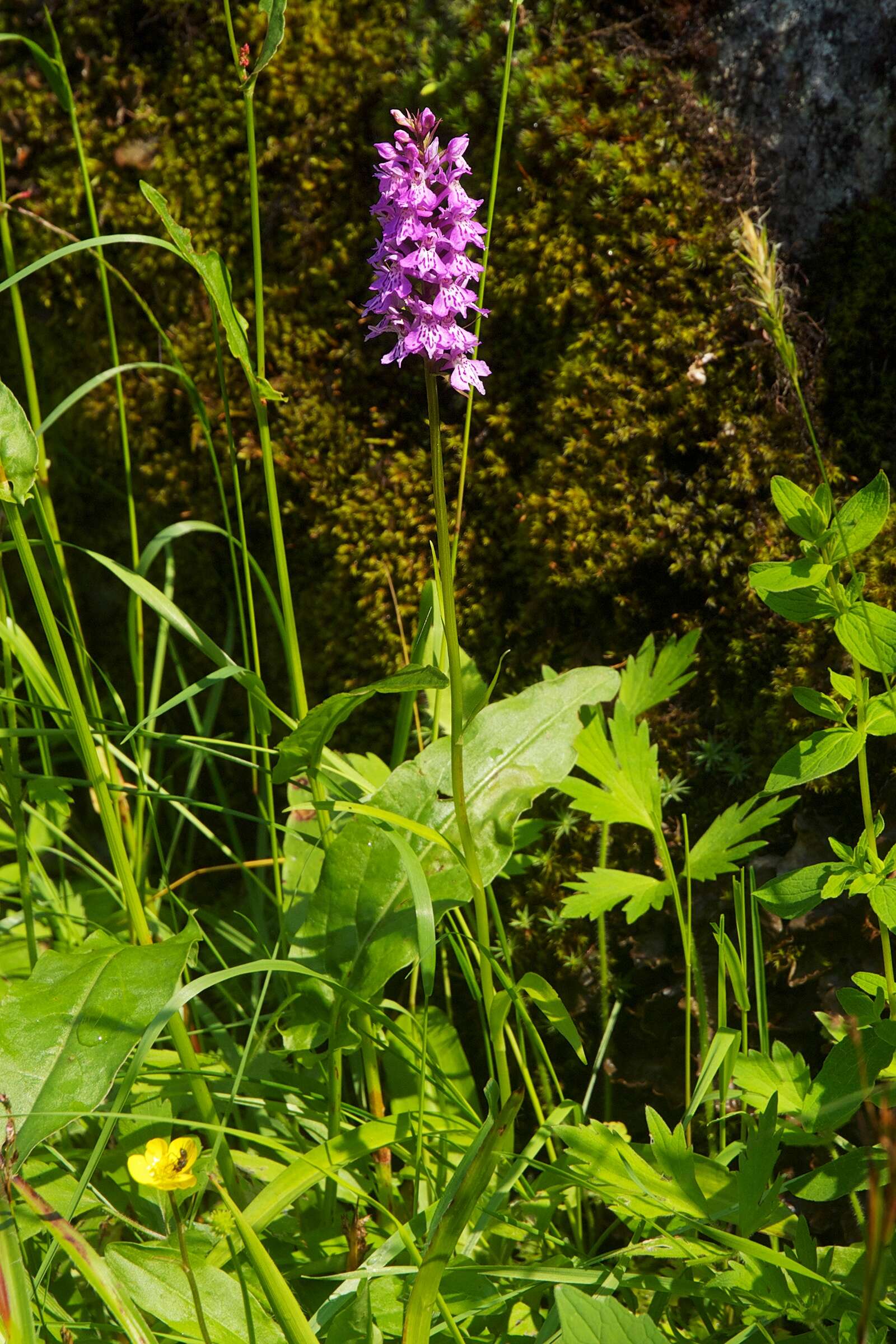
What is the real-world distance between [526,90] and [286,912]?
1.82 m

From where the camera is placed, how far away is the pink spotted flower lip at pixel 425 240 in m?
1.39

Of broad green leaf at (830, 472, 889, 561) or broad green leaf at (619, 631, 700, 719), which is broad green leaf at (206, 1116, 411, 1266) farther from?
broad green leaf at (830, 472, 889, 561)

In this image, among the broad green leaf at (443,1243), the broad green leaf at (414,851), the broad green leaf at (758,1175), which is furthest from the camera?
the broad green leaf at (414,851)

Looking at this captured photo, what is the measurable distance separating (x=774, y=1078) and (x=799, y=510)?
0.80 metres

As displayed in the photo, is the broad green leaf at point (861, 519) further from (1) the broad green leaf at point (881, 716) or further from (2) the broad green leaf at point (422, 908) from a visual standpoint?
(2) the broad green leaf at point (422, 908)

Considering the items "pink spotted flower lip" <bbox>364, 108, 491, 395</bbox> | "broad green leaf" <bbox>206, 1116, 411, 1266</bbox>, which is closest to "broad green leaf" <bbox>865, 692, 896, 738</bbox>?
"pink spotted flower lip" <bbox>364, 108, 491, 395</bbox>

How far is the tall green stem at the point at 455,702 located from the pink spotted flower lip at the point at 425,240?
0.06 m

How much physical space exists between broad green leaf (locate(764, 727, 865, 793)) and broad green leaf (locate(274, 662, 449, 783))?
0.49 meters

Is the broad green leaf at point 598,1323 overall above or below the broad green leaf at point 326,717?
below

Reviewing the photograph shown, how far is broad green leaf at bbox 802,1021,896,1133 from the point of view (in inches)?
52.7

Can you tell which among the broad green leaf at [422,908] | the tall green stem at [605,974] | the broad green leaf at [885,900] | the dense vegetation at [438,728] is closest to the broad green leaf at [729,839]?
the dense vegetation at [438,728]

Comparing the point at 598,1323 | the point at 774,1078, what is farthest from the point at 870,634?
the point at 598,1323

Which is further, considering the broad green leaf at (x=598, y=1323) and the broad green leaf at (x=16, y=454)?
the broad green leaf at (x=16, y=454)

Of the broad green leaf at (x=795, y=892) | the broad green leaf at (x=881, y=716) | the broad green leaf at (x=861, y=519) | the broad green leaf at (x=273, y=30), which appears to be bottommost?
the broad green leaf at (x=795, y=892)
